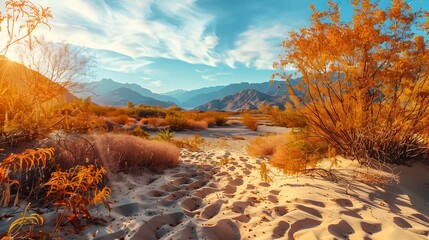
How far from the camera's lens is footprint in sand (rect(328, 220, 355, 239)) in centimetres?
281

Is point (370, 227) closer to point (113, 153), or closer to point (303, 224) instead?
point (303, 224)

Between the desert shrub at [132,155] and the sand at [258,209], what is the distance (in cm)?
26

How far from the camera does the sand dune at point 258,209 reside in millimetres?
2826

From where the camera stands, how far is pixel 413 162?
18.4 ft

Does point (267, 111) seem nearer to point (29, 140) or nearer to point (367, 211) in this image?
point (367, 211)

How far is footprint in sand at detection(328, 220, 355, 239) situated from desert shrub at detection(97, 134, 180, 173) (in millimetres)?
3299

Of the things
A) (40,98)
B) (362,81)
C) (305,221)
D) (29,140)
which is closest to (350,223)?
(305,221)

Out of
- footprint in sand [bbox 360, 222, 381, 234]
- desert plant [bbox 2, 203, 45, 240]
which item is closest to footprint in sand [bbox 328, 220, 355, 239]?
footprint in sand [bbox 360, 222, 381, 234]

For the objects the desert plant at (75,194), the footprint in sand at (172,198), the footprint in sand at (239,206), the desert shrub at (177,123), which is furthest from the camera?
the desert shrub at (177,123)

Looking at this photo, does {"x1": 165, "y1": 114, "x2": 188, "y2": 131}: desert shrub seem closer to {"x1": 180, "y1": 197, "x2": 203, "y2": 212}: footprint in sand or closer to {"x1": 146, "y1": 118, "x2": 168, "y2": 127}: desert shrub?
{"x1": 146, "y1": 118, "x2": 168, "y2": 127}: desert shrub

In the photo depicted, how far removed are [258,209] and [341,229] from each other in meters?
0.95

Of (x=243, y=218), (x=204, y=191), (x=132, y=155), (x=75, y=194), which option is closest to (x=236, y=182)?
(x=204, y=191)

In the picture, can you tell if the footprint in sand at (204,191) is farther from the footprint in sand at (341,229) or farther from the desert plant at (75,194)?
the footprint in sand at (341,229)

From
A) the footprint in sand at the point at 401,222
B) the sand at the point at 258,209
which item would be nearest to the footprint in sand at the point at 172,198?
the sand at the point at 258,209
